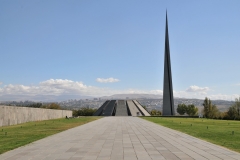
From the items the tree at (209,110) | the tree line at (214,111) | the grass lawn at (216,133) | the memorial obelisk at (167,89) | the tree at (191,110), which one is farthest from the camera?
the tree at (191,110)

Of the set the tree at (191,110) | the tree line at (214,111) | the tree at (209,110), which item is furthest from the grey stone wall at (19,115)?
the tree at (191,110)

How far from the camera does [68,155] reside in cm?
770

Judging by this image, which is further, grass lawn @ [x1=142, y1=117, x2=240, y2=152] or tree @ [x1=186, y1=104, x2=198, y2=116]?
tree @ [x1=186, y1=104, x2=198, y2=116]

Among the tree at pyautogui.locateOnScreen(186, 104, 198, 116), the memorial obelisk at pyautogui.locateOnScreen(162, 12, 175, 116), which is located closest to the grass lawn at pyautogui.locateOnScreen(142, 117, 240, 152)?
the memorial obelisk at pyautogui.locateOnScreen(162, 12, 175, 116)

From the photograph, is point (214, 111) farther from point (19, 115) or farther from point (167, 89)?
point (19, 115)

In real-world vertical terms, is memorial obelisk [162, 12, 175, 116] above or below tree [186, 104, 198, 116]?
above

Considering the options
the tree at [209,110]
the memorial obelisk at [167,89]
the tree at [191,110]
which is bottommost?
the tree at [191,110]

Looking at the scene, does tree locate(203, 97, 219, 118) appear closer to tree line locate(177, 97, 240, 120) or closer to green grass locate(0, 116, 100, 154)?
tree line locate(177, 97, 240, 120)

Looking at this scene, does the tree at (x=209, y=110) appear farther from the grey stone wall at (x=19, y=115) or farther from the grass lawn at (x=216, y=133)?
the grass lawn at (x=216, y=133)

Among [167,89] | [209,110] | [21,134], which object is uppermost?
[167,89]

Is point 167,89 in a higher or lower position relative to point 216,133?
higher

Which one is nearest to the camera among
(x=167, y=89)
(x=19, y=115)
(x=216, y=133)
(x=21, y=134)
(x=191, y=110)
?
(x=21, y=134)

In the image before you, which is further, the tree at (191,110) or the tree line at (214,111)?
the tree at (191,110)

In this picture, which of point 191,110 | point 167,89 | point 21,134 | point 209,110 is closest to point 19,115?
point 21,134
